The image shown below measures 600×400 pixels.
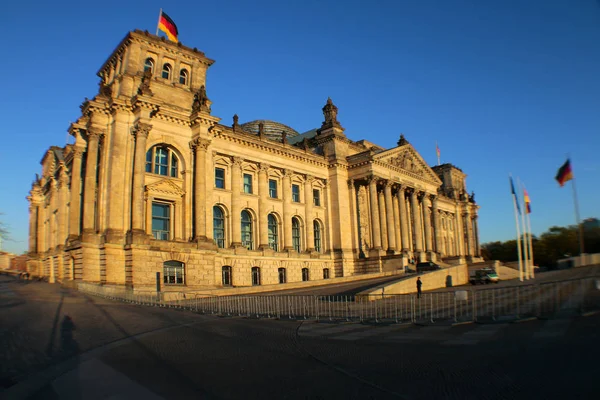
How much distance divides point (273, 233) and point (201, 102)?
16.5 meters

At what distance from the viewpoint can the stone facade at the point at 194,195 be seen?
34.2 metres

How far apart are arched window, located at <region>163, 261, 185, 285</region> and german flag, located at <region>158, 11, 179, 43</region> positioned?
2037 cm

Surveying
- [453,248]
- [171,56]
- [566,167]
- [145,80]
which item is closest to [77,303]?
[145,80]

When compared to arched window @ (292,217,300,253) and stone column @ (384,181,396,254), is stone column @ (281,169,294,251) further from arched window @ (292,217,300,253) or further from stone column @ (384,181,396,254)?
stone column @ (384,181,396,254)

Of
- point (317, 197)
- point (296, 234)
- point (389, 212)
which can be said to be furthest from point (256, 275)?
point (389, 212)

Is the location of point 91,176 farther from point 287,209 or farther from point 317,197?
point 317,197

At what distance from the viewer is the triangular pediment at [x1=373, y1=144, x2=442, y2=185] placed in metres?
56.8

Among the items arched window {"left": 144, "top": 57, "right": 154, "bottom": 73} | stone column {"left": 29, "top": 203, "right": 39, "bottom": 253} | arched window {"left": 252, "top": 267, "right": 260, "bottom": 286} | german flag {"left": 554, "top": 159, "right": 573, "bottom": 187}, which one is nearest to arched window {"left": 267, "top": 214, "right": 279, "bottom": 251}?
arched window {"left": 252, "top": 267, "right": 260, "bottom": 286}

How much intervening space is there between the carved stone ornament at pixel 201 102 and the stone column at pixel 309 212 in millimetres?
16747

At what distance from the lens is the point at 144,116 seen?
34.8m

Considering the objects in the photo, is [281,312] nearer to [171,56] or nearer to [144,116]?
[144,116]

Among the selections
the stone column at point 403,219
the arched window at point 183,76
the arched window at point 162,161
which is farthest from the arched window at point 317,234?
the arched window at point 183,76

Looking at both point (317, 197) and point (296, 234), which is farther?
point (317, 197)

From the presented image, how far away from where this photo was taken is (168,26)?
132ft
